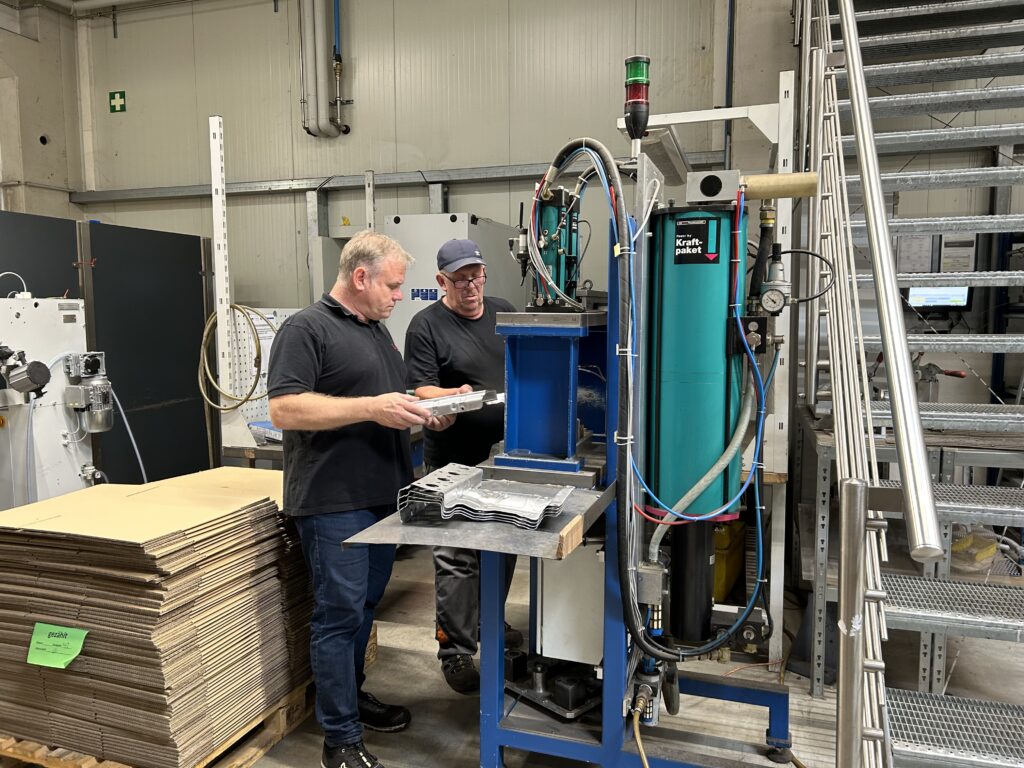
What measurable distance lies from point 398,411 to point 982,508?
1.73 metres

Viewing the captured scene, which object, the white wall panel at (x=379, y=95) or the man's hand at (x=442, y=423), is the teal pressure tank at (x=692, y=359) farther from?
the white wall panel at (x=379, y=95)

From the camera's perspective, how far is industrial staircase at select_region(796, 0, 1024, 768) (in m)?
1.57

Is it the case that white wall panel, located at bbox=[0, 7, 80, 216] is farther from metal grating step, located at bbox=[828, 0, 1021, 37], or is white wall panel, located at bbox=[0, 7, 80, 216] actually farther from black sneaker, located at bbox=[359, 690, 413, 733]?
metal grating step, located at bbox=[828, 0, 1021, 37]

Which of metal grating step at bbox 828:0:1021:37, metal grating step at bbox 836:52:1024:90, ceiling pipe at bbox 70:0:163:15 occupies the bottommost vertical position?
metal grating step at bbox 836:52:1024:90

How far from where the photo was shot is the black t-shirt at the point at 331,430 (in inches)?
83.4

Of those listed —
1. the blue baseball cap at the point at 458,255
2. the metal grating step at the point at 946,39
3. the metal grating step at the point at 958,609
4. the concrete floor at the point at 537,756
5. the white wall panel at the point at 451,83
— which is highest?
the white wall panel at the point at 451,83

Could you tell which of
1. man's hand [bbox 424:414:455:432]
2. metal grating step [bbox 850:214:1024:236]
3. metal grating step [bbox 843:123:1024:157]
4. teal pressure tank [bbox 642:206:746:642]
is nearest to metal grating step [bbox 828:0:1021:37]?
metal grating step [bbox 843:123:1024:157]

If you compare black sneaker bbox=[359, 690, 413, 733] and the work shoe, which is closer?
black sneaker bbox=[359, 690, 413, 733]

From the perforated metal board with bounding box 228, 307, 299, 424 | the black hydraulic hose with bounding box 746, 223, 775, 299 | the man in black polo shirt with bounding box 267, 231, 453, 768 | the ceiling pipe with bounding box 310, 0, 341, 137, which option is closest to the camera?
the black hydraulic hose with bounding box 746, 223, 775, 299

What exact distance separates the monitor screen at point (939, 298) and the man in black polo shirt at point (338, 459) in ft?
11.0

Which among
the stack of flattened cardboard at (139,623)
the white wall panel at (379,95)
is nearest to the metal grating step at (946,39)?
the white wall panel at (379,95)

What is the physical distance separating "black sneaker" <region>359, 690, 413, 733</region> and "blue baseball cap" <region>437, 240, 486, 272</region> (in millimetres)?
1645

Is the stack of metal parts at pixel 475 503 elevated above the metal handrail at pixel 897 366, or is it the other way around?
the metal handrail at pixel 897 366

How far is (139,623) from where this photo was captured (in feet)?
6.50
